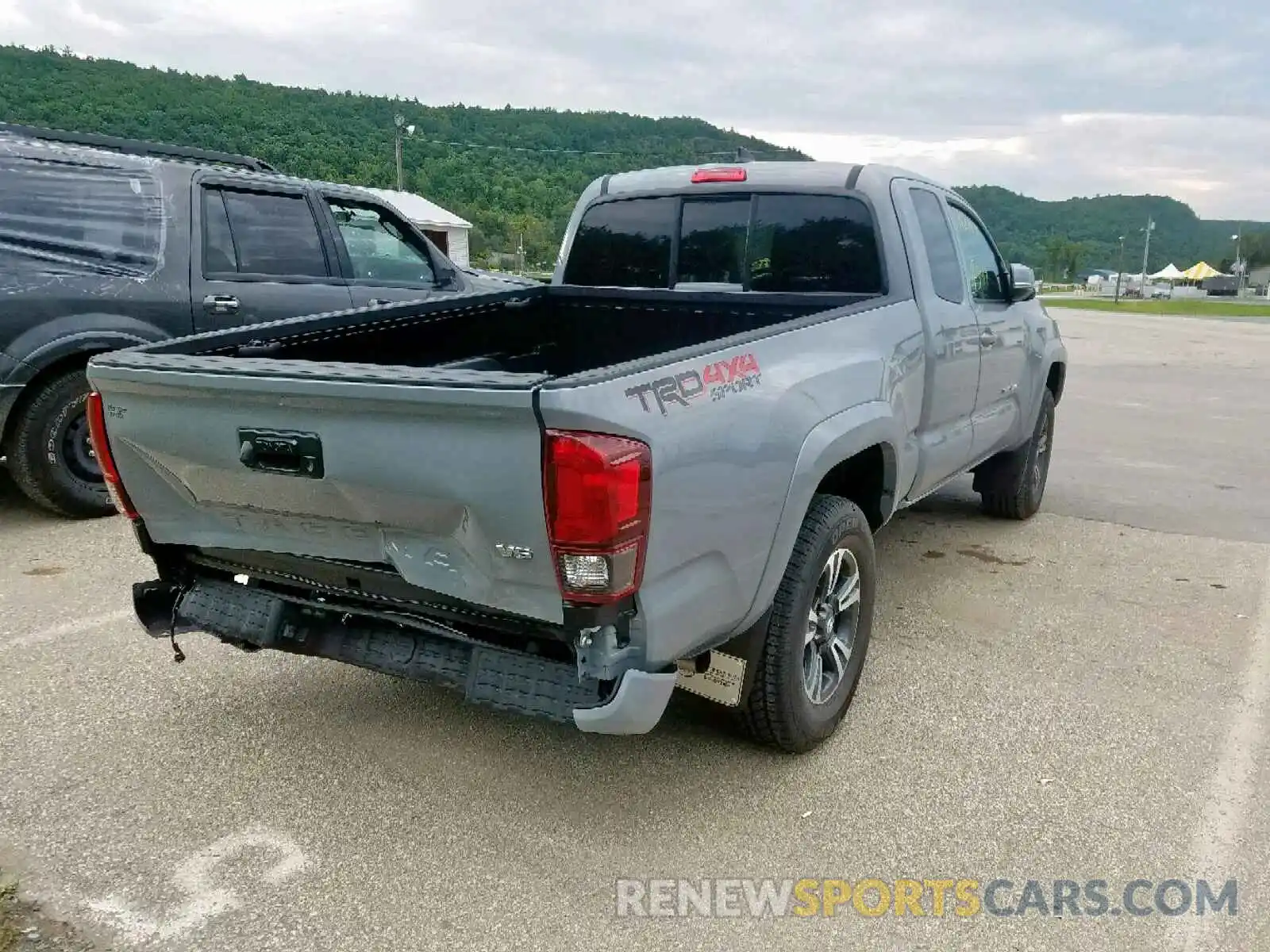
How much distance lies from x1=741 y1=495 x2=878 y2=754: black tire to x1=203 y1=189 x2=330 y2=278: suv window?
4510mm

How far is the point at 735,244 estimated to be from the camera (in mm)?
4395

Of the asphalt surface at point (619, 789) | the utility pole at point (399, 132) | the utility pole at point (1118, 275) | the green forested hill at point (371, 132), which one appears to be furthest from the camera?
the utility pole at point (1118, 275)

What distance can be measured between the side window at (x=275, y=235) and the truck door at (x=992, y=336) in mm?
4124

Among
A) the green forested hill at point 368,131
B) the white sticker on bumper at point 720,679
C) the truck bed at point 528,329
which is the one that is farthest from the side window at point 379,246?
the green forested hill at point 368,131

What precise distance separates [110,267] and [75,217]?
12.9 inches

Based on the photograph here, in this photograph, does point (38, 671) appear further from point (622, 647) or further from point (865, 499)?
point (865, 499)

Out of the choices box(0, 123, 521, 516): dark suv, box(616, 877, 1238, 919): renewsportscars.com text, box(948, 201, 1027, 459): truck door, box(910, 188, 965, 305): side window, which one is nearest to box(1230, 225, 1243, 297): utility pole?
box(948, 201, 1027, 459): truck door

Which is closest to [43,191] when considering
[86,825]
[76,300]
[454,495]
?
[76,300]

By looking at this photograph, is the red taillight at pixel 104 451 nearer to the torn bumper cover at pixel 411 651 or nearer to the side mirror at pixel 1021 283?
the torn bumper cover at pixel 411 651

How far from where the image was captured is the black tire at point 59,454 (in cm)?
543

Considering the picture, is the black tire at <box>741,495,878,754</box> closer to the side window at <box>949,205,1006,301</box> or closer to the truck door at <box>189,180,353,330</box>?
the side window at <box>949,205,1006,301</box>

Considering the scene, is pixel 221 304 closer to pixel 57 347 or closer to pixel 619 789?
pixel 57 347

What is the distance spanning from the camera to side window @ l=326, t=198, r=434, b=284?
6.92 metres

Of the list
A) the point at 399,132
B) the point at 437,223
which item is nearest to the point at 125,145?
the point at 437,223
